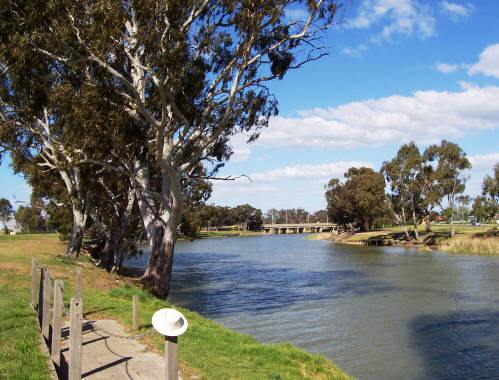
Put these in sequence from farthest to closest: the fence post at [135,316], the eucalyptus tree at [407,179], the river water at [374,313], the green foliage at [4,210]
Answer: the green foliage at [4,210], the eucalyptus tree at [407,179], the river water at [374,313], the fence post at [135,316]

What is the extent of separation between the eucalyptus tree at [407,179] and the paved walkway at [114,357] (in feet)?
187

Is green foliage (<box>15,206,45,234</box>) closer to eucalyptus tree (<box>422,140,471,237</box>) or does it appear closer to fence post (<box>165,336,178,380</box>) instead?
eucalyptus tree (<box>422,140,471,237</box>)

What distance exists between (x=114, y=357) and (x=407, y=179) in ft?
197

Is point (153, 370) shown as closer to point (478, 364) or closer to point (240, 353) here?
point (240, 353)

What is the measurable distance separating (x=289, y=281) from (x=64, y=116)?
15.3 metres

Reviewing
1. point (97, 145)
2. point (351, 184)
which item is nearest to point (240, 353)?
point (97, 145)

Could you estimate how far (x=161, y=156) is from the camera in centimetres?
1686

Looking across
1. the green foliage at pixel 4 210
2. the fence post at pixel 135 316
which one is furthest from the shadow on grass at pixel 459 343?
the green foliage at pixel 4 210

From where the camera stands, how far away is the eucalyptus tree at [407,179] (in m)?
62.5

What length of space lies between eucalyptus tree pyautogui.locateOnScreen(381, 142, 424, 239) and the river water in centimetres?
3006

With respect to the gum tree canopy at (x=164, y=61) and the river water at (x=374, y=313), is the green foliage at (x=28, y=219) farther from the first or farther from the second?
the gum tree canopy at (x=164, y=61)

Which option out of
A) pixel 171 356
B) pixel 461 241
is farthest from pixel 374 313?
pixel 461 241

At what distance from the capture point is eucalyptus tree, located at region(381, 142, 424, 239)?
62.5 metres

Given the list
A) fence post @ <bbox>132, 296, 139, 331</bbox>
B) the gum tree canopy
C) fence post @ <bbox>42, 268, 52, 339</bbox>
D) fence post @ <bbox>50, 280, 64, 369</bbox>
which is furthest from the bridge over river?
fence post @ <bbox>50, 280, 64, 369</bbox>
